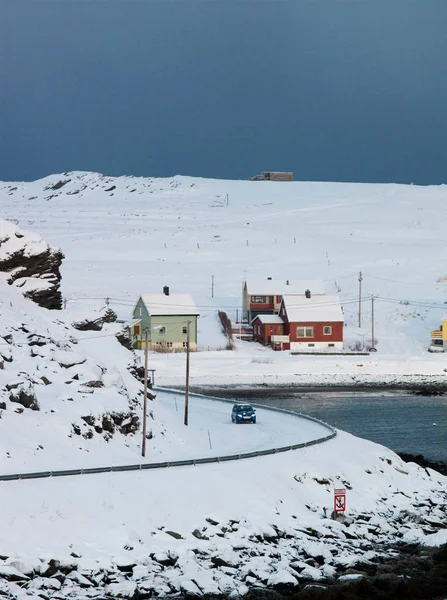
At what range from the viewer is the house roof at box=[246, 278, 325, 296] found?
83000mm

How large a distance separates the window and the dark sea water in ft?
44.0

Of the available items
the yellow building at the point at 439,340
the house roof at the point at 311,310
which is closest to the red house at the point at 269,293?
the house roof at the point at 311,310

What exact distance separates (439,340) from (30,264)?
46.0 meters

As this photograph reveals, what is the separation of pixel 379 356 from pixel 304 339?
7.13 m

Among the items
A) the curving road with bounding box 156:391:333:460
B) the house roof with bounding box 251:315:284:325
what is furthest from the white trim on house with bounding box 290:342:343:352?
the curving road with bounding box 156:391:333:460

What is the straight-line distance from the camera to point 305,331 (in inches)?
3034

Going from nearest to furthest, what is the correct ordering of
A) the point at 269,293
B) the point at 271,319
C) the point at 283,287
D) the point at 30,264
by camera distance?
the point at 30,264
the point at 271,319
the point at 269,293
the point at 283,287

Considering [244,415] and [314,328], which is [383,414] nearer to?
[244,415]

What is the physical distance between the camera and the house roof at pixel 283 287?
272 feet

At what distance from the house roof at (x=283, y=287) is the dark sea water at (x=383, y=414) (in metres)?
20.1

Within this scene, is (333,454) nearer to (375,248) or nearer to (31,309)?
(31,309)

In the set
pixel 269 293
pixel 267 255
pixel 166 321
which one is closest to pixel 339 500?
pixel 166 321

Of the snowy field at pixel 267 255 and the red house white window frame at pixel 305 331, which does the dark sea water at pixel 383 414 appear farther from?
the red house white window frame at pixel 305 331

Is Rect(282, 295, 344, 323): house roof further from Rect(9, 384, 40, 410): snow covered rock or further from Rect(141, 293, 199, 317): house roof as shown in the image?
Rect(9, 384, 40, 410): snow covered rock
